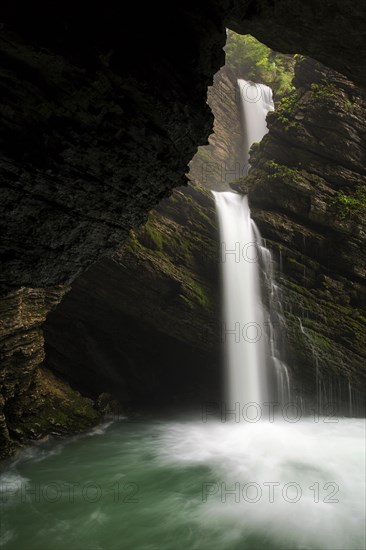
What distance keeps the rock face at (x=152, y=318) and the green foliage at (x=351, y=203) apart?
218 inches

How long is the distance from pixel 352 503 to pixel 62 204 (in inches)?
394

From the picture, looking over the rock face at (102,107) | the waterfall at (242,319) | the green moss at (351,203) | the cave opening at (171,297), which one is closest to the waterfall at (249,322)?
the waterfall at (242,319)

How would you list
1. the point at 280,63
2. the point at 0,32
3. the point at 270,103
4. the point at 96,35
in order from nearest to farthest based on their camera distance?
the point at 0,32 < the point at 96,35 < the point at 280,63 < the point at 270,103

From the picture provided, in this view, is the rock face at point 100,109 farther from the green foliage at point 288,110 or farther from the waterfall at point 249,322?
the green foliage at point 288,110

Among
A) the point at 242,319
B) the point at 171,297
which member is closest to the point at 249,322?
the point at 242,319

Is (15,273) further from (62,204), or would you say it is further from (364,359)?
(364,359)

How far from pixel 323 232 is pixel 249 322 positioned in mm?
5247

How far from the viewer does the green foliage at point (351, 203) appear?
49.9ft

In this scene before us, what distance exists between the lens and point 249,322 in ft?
53.3

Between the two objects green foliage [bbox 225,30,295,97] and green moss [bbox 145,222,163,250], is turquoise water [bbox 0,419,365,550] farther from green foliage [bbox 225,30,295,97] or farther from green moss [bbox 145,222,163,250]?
green foliage [bbox 225,30,295,97]

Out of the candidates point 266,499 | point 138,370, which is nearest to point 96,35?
point 266,499

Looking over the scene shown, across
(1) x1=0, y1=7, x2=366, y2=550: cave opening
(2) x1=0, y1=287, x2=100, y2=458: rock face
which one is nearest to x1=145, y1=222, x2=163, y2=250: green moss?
(1) x1=0, y1=7, x2=366, y2=550: cave opening

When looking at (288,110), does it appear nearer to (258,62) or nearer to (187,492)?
(187,492)

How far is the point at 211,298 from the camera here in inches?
623
